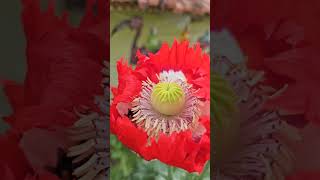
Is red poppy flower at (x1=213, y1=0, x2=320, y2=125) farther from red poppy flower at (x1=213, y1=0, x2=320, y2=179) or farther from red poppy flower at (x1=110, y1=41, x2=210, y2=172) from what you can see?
red poppy flower at (x1=110, y1=41, x2=210, y2=172)

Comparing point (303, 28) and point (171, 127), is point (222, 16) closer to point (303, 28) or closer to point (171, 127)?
point (303, 28)

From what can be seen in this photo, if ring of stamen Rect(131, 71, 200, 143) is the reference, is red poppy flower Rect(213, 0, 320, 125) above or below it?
above

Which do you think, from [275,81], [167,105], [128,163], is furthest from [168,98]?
[275,81]

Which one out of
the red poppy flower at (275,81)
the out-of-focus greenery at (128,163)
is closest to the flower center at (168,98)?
the out-of-focus greenery at (128,163)

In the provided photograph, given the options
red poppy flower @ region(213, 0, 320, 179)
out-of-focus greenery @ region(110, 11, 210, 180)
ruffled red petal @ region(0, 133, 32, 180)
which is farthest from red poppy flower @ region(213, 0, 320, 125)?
ruffled red petal @ region(0, 133, 32, 180)

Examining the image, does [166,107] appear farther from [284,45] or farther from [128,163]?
[284,45]

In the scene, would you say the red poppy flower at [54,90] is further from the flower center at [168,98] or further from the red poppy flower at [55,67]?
the flower center at [168,98]

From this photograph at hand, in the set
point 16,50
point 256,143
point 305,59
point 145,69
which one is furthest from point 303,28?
point 16,50
